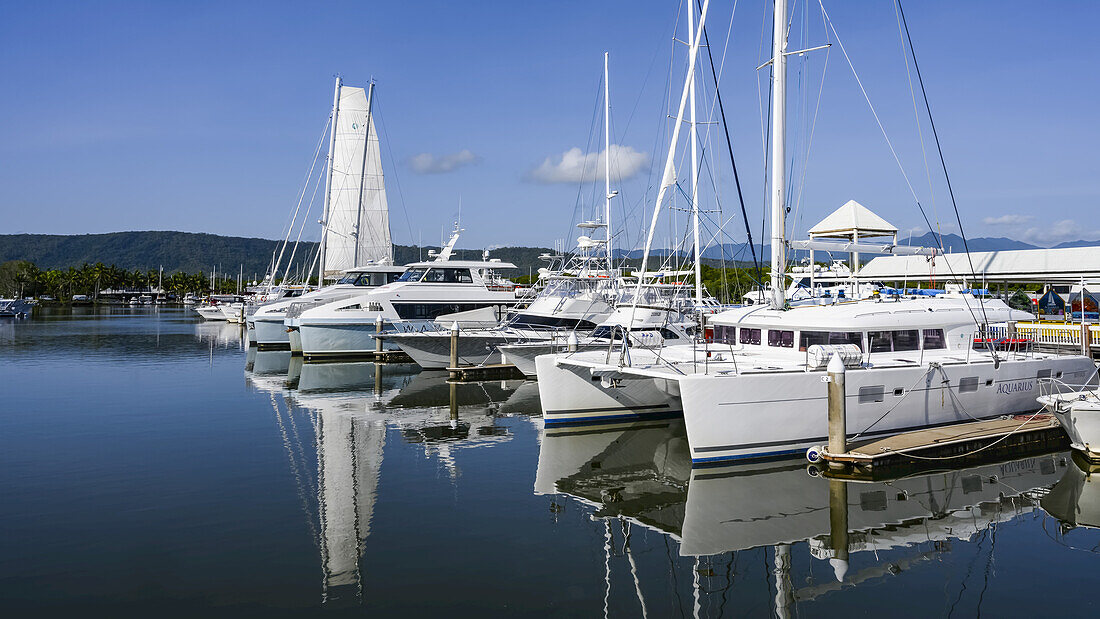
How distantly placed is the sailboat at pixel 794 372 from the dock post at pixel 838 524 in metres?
1.48

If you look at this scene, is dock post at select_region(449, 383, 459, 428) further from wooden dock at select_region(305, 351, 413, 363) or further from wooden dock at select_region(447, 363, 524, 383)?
wooden dock at select_region(305, 351, 413, 363)

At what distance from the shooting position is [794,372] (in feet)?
41.7

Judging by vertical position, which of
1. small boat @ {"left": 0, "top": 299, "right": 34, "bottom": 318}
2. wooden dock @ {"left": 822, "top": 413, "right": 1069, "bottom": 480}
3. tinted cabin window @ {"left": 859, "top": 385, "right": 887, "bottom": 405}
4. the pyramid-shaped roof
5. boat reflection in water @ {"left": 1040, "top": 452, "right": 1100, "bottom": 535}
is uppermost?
the pyramid-shaped roof

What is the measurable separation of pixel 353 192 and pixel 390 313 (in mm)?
12830

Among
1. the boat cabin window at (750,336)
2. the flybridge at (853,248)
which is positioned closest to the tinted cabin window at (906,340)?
the flybridge at (853,248)

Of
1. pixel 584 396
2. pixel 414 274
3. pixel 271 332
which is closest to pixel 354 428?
pixel 584 396

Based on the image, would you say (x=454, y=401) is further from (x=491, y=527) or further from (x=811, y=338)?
(x=491, y=527)

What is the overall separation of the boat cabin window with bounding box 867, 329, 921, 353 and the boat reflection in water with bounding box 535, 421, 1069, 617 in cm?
280

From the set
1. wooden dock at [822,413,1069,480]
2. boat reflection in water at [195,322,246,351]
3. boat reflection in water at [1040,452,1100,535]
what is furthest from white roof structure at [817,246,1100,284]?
boat reflection in water at [195,322,246,351]

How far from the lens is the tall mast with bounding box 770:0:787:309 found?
1513cm

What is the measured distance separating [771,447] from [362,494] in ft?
23.3

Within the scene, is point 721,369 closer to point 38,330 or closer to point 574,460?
point 574,460

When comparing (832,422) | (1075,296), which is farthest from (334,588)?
(1075,296)

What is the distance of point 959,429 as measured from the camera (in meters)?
14.0
